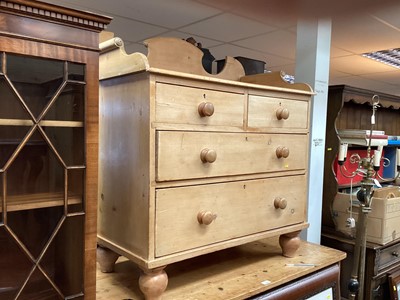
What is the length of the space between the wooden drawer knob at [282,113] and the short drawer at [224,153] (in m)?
0.07

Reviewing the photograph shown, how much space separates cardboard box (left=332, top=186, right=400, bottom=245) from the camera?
2.07 m

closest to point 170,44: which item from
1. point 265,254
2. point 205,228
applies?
point 205,228

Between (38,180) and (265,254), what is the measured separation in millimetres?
989

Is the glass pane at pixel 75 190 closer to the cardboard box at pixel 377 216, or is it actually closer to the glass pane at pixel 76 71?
the glass pane at pixel 76 71

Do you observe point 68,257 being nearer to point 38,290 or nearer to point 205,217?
point 38,290

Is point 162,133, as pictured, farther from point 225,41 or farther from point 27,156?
point 225,41

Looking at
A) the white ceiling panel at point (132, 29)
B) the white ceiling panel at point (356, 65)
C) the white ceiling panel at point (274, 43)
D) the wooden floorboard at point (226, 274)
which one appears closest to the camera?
the wooden floorboard at point (226, 274)

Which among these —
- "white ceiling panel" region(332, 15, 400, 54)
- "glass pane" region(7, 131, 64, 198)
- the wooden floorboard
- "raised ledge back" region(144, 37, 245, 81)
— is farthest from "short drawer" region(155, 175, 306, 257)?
"white ceiling panel" region(332, 15, 400, 54)

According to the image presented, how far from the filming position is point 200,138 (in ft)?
3.61

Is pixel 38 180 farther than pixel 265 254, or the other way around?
pixel 265 254

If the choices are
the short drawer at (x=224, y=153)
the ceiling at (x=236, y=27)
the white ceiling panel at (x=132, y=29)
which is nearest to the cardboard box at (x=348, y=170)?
the ceiling at (x=236, y=27)

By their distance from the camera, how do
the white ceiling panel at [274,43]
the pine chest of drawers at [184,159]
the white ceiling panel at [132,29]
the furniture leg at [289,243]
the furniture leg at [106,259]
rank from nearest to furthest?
the pine chest of drawers at [184,159] < the furniture leg at [106,259] < the furniture leg at [289,243] < the white ceiling panel at [132,29] < the white ceiling panel at [274,43]

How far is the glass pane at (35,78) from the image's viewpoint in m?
0.80

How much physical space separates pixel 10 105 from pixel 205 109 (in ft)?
1.77
